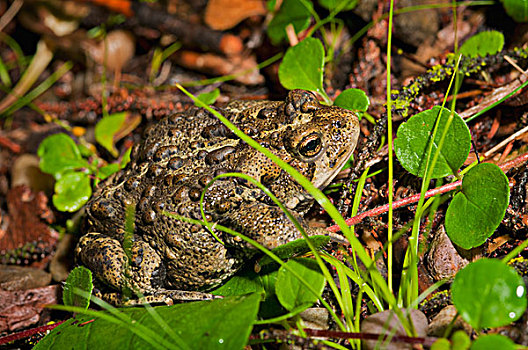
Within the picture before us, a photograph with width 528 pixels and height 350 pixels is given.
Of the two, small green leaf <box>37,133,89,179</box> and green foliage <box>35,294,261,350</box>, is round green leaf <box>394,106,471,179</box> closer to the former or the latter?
green foliage <box>35,294,261,350</box>

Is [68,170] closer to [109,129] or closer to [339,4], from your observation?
[109,129]

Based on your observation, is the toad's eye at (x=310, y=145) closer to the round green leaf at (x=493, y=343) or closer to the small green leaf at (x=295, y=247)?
the small green leaf at (x=295, y=247)

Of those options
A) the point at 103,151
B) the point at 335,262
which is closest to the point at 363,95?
the point at 335,262

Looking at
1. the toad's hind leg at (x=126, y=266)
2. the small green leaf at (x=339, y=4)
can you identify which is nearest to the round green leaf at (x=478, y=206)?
the toad's hind leg at (x=126, y=266)

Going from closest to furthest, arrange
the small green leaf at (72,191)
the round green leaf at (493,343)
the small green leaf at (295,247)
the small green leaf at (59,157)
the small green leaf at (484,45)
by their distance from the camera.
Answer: the round green leaf at (493,343)
the small green leaf at (295,247)
the small green leaf at (484,45)
the small green leaf at (72,191)
the small green leaf at (59,157)

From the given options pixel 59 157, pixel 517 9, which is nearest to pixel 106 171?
pixel 59 157

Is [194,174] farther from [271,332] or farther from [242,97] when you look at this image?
[242,97]
